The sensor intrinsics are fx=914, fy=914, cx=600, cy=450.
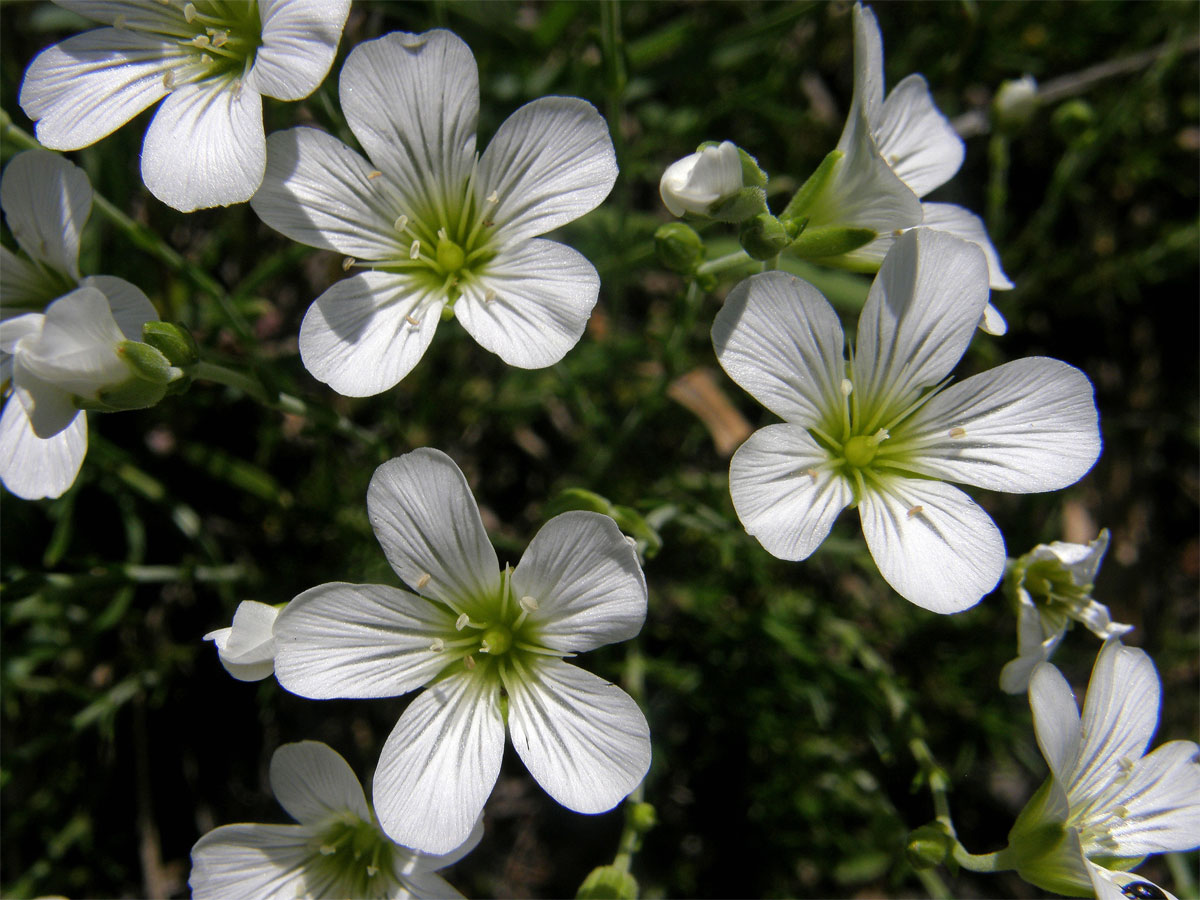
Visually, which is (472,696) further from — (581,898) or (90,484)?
(90,484)

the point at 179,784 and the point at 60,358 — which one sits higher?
the point at 60,358

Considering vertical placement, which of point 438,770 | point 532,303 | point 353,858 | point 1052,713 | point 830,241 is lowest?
point 353,858

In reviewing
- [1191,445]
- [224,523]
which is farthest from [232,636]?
[1191,445]

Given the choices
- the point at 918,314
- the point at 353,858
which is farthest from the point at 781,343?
the point at 353,858

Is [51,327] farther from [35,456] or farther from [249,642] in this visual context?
[249,642]

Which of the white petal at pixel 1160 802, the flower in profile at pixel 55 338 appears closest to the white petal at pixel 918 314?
the white petal at pixel 1160 802

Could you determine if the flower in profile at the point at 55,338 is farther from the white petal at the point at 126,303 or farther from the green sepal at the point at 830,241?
the green sepal at the point at 830,241

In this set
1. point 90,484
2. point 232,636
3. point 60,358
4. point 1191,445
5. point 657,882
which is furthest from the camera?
point 1191,445
